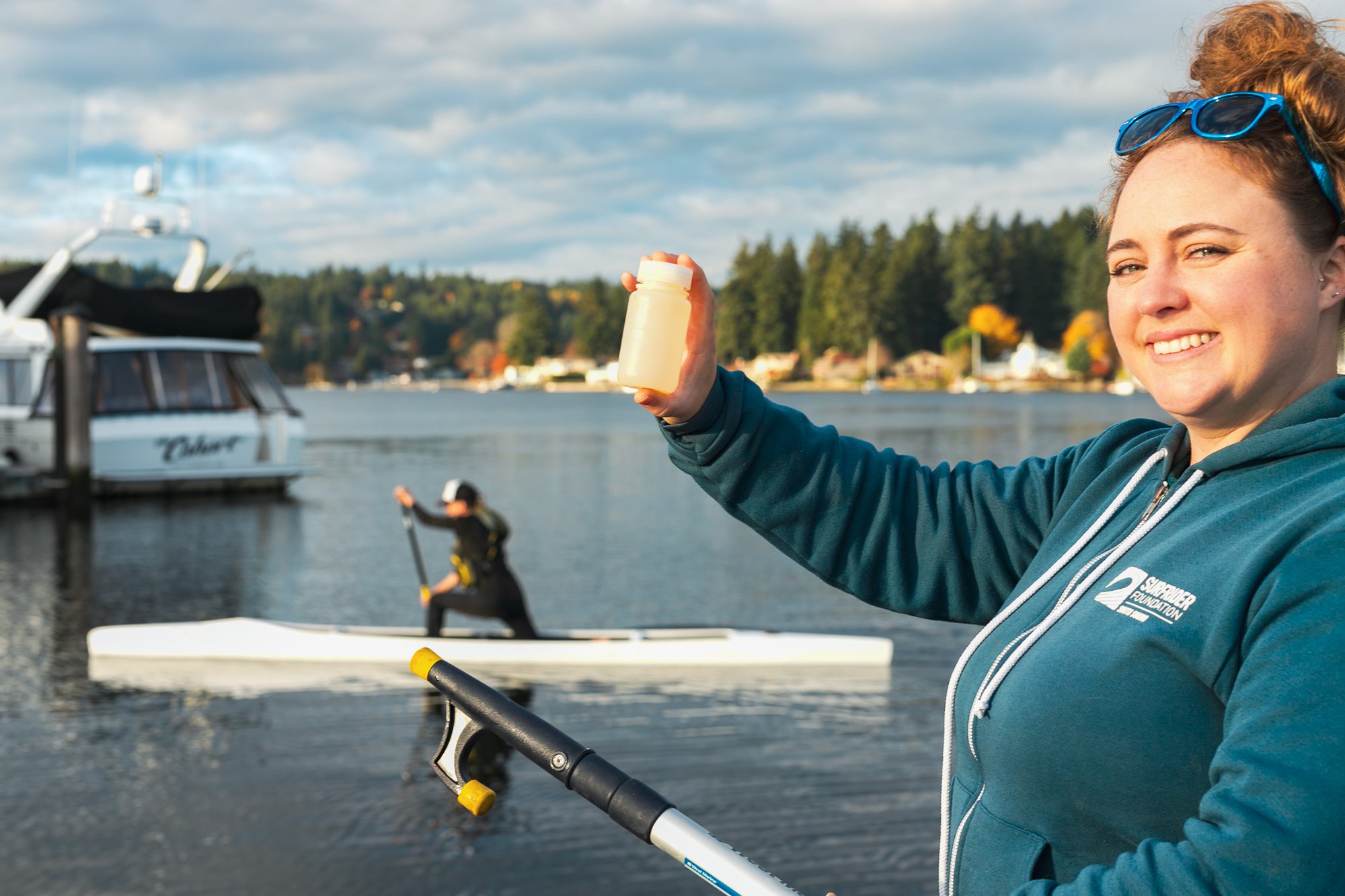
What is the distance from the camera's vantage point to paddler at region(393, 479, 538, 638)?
1103cm

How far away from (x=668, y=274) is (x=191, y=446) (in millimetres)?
27633

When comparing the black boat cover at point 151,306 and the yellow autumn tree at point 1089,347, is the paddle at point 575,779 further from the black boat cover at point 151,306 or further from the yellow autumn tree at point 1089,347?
the yellow autumn tree at point 1089,347

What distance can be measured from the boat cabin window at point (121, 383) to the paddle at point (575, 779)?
27.0 m

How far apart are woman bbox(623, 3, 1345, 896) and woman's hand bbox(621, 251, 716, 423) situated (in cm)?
5

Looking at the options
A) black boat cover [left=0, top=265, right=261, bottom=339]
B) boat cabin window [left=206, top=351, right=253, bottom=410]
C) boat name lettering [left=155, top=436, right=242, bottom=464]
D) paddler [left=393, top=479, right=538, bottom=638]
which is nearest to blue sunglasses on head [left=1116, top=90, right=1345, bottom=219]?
paddler [left=393, top=479, right=538, bottom=638]

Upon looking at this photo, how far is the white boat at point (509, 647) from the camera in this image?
1132 cm

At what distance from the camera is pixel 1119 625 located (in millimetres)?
1521

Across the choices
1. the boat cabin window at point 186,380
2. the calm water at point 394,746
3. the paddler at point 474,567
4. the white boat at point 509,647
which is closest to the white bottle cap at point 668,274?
the calm water at point 394,746

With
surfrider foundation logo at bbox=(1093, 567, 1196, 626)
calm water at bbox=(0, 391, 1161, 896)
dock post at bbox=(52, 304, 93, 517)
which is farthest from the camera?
dock post at bbox=(52, 304, 93, 517)

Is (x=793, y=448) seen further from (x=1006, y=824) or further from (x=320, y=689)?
(x=320, y=689)

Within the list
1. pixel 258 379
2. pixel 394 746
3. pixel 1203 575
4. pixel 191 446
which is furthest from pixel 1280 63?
pixel 258 379

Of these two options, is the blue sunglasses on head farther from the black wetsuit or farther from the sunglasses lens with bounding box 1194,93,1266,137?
the black wetsuit

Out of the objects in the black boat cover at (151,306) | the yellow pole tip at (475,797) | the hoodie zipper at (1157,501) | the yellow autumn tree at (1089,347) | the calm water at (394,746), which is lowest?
the calm water at (394,746)

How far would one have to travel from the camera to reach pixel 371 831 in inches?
291
